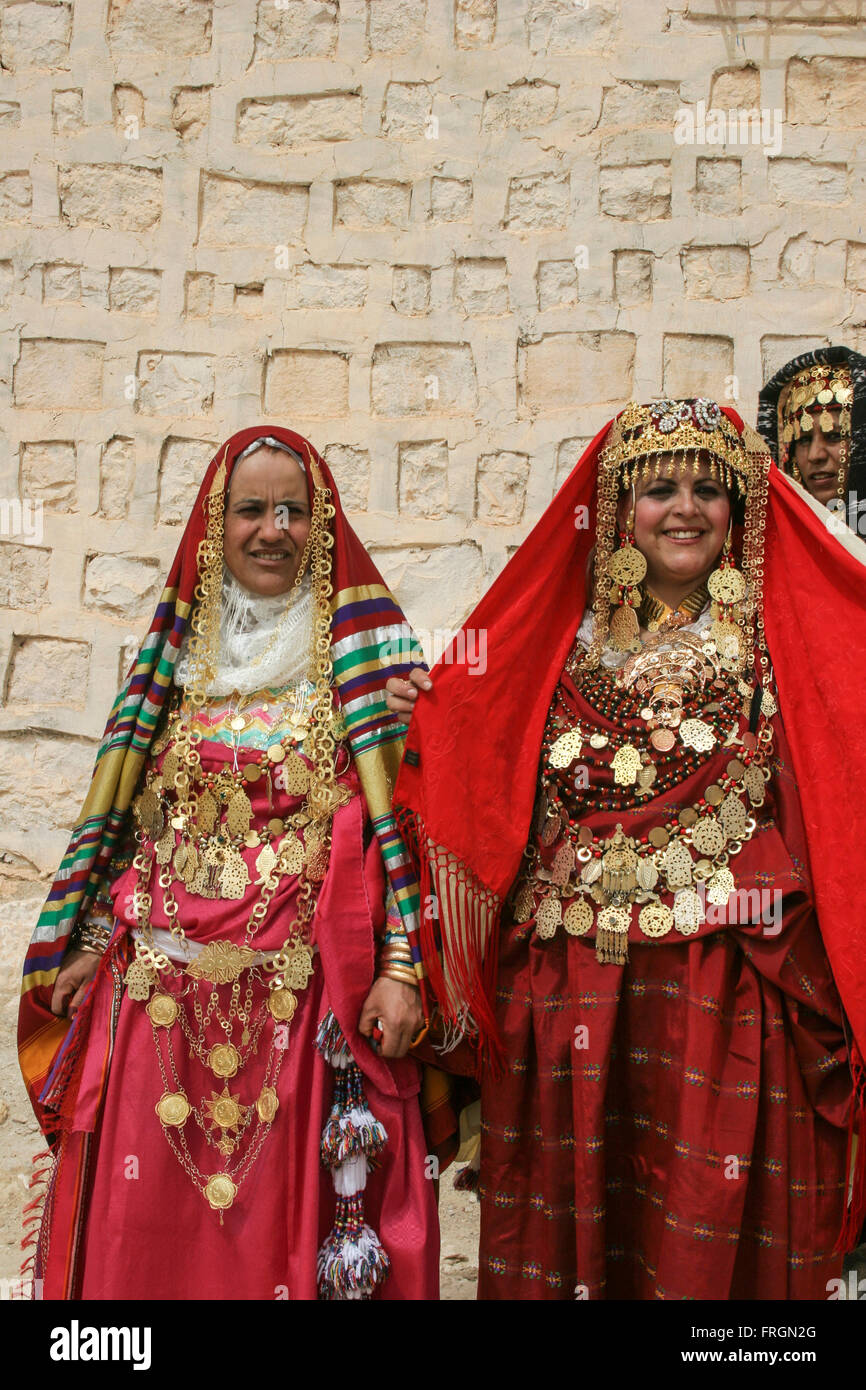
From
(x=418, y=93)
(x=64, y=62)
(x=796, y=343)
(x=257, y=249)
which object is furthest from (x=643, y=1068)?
(x=64, y=62)

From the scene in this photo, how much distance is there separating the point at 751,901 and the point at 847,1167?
0.56m

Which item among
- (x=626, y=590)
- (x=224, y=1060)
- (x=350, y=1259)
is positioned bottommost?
(x=350, y=1259)

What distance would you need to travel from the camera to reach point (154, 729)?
2830mm

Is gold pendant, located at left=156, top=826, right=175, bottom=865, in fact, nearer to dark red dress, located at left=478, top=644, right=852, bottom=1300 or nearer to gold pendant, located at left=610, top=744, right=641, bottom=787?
dark red dress, located at left=478, top=644, right=852, bottom=1300

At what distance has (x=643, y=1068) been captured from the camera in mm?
2463

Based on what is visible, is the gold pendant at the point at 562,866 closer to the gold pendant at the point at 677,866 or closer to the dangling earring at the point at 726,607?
the gold pendant at the point at 677,866

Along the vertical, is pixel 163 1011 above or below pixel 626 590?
below

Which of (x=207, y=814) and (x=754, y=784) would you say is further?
(x=207, y=814)

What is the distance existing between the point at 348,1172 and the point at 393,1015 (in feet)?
1.14

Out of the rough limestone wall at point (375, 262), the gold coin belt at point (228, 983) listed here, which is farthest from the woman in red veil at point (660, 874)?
the rough limestone wall at point (375, 262)

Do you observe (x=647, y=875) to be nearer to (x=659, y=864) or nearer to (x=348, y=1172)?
(x=659, y=864)

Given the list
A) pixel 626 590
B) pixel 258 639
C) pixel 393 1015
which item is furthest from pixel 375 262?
pixel 393 1015

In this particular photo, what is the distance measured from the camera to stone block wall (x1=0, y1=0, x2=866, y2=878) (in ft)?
15.6

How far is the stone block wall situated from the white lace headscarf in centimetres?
190
